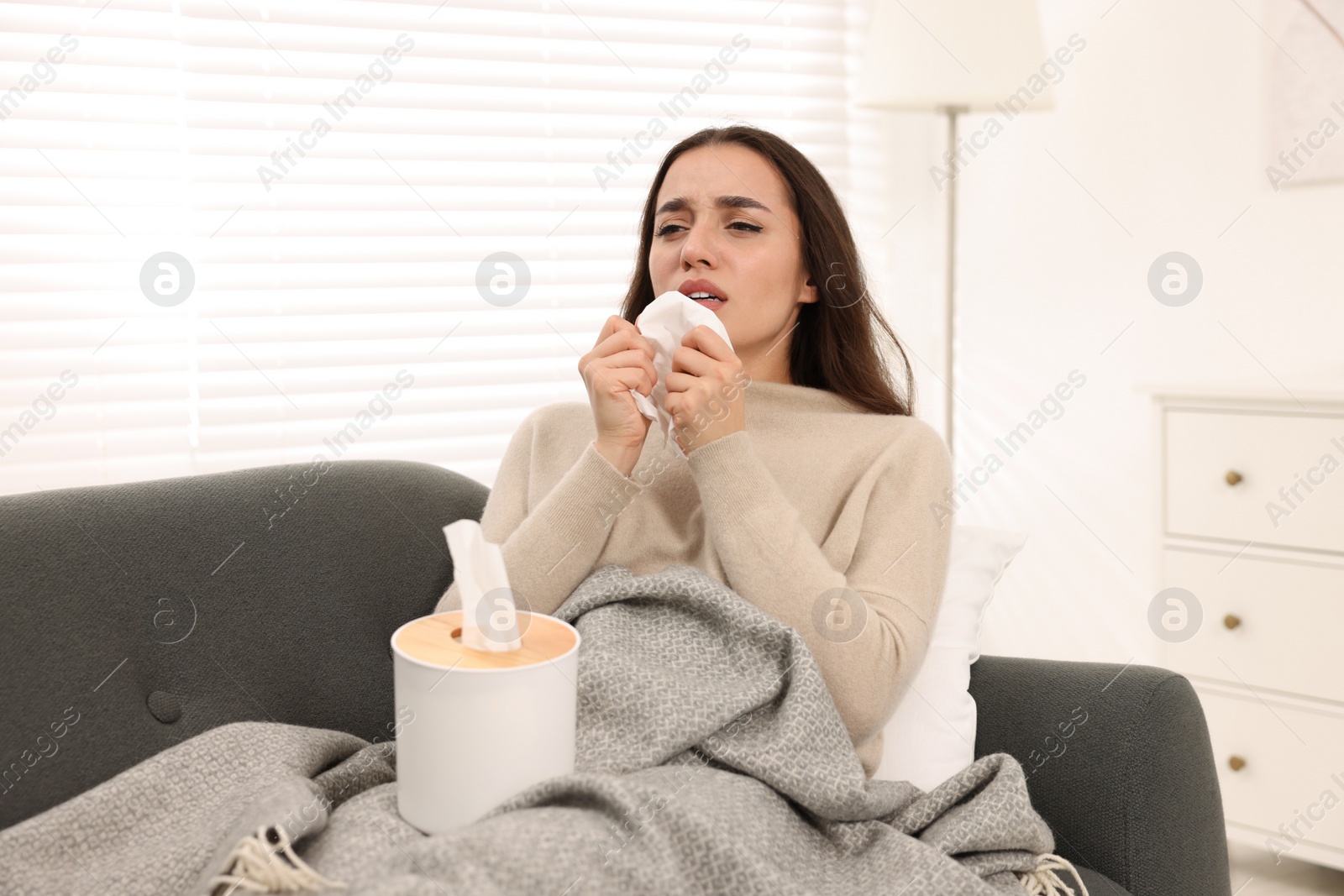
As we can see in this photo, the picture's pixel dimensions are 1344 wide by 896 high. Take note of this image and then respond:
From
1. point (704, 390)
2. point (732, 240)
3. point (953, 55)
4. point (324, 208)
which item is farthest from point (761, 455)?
point (953, 55)

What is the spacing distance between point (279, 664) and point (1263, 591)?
1.57m

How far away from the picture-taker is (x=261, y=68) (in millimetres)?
2100

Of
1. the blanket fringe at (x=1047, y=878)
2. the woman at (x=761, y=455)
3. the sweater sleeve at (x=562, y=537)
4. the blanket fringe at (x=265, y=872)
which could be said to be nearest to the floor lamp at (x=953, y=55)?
the woman at (x=761, y=455)

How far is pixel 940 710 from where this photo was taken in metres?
1.31

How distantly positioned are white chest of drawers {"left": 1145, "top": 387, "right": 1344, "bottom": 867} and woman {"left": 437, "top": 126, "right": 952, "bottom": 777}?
0.64 meters

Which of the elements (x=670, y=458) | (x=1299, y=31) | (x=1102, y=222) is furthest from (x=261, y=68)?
(x=1299, y=31)

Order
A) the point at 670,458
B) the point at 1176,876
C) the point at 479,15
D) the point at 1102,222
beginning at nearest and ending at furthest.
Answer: the point at 1176,876 < the point at 670,458 < the point at 479,15 < the point at 1102,222

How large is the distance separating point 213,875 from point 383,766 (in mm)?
267

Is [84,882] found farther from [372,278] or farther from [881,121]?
[881,121]

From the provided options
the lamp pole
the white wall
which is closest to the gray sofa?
the white wall

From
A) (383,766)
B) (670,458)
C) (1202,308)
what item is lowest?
(383,766)

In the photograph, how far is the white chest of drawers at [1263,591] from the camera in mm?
1806

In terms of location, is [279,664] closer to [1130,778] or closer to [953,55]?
[1130,778]

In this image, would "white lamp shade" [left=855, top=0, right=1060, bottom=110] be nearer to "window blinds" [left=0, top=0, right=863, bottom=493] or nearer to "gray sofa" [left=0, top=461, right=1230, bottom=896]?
"window blinds" [left=0, top=0, right=863, bottom=493]
